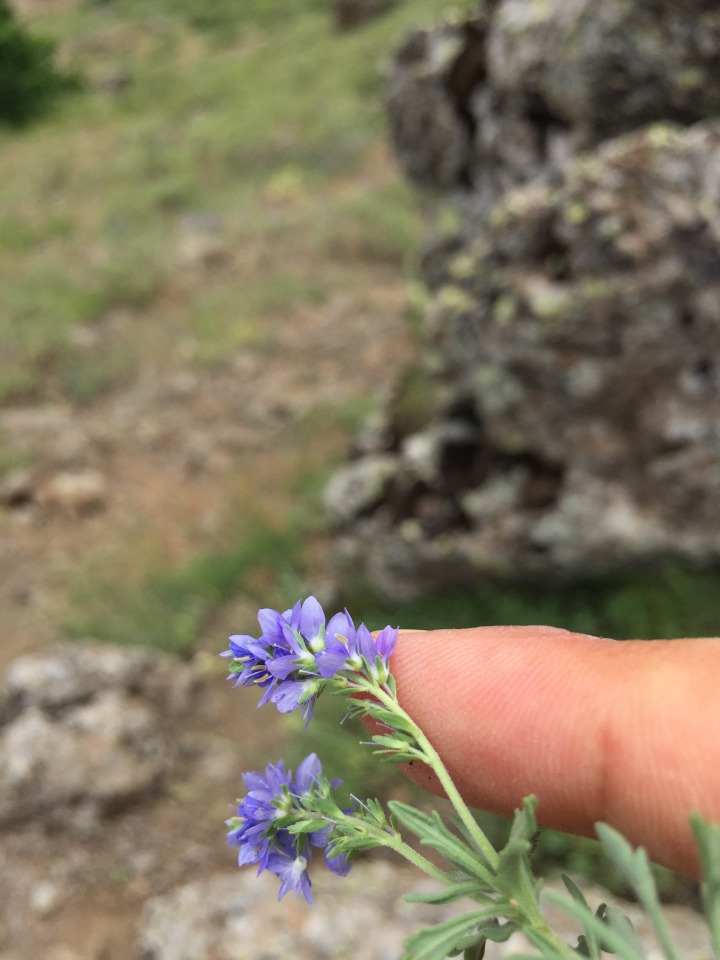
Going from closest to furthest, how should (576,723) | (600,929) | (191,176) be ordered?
(600,929)
(576,723)
(191,176)

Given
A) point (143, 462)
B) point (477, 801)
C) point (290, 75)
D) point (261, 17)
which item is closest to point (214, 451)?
point (143, 462)

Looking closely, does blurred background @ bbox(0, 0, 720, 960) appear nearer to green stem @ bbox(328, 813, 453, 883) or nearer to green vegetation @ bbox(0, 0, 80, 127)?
green vegetation @ bbox(0, 0, 80, 127)

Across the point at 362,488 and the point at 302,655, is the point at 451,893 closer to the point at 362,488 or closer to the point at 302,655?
the point at 302,655

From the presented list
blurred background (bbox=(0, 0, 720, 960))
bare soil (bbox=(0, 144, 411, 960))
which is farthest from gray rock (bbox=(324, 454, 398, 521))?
bare soil (bbox=(0, 144, 411, 960))

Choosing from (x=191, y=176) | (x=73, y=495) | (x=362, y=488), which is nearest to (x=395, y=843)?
(x=362, y=488)

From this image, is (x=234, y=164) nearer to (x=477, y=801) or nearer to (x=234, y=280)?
(x=234, y=280)

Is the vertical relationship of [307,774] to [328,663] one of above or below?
below

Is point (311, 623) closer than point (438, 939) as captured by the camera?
No
